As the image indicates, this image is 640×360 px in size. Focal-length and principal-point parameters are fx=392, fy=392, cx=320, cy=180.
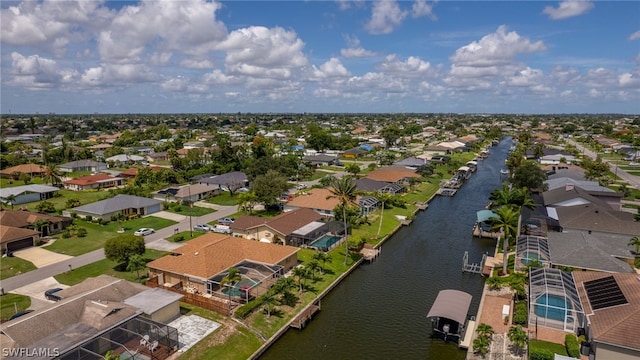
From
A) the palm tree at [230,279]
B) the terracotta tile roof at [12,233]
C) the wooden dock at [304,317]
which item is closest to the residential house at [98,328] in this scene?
the palm tree at [230,279]

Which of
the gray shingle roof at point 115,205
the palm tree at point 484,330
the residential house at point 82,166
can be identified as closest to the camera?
the palm tree at point 484,330

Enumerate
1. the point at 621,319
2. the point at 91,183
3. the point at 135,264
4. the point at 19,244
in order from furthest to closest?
the point at 91,183, the point at 19,244, the point at 135,264, the point at 621,319

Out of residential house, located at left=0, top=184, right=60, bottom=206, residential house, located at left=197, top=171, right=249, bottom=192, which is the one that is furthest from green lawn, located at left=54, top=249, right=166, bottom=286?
residential house, located at left=0, top=184, right=60, bottom=206

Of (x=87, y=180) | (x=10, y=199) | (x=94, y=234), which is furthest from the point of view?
(x=87, y=180)

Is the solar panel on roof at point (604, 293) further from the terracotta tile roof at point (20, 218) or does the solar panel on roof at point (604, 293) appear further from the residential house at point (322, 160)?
the residential house at point (322, 160)

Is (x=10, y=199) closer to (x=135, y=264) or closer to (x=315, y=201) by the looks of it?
(x=135, y=264)

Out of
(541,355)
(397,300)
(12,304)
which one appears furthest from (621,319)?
(12,304)

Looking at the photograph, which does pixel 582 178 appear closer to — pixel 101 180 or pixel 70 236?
pixel 70 236
